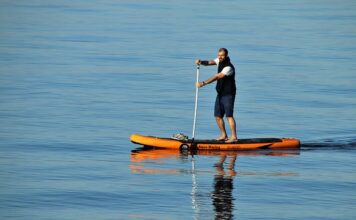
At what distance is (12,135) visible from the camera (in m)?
25.8

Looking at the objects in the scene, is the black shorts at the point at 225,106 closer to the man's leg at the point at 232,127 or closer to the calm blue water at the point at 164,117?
the man's leg at the point at 232,127

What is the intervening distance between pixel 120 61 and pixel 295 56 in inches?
296

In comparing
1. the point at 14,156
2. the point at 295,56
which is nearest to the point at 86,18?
the point at 295,56

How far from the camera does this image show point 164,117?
29.3m

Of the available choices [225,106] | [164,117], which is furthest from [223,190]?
[164,117]

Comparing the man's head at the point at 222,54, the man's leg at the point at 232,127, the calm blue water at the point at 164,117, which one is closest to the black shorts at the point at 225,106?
the man's leg at the point at 232,127

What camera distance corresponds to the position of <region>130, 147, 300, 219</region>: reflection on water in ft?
61.9

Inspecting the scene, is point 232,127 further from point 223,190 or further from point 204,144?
point 223,190

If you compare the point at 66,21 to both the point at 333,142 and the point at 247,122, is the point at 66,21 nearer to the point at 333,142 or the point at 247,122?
the point at 247,122

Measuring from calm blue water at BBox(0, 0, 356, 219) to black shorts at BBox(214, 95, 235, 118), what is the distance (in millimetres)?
1069

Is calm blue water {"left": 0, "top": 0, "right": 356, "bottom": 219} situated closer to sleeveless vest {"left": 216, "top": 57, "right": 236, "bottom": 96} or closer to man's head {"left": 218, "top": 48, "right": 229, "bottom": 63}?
sleeveless vest {"left": 216, "top": 57, "right": 236, "bottom": 96}

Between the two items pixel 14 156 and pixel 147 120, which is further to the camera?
pixel 147 120

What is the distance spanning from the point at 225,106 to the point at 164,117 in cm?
501

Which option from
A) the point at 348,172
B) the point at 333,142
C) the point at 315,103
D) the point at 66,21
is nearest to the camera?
the point at 348,172
